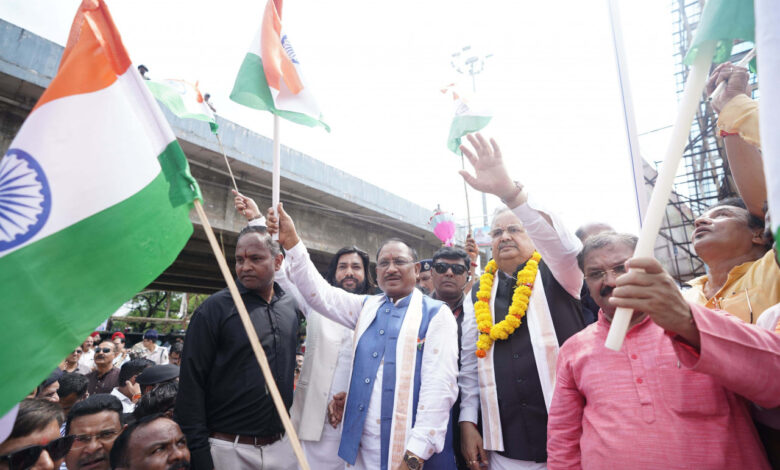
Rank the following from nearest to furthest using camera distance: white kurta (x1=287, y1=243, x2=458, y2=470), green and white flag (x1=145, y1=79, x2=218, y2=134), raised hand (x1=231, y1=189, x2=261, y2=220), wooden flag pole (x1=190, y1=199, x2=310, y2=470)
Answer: wooden flag pole (x1=190, y1=199, x2=310, y2=470) < white kurta (x1=287, y1=243, x2=458, y2=470) < raised hand (x1=231, y1=189, x2=261, y2=220) < green and white flag (x1=145, y1=79, x2=218, y2=134)

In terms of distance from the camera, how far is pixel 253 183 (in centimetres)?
873

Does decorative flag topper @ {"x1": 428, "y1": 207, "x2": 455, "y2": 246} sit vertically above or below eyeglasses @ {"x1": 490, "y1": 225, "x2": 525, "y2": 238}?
above

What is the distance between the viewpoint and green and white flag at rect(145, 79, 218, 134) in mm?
3322

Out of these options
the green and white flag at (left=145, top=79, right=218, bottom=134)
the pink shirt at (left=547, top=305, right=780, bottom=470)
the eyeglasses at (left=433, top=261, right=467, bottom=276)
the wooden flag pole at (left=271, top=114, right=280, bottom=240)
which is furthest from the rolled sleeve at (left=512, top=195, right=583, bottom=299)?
the green and white flag at (left=145, top=79, right=218, bottom=134)

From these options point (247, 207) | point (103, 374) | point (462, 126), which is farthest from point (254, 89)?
point (103, 374)

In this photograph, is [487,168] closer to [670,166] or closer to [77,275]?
[670,166]

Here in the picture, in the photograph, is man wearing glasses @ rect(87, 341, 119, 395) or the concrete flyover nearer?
the concrete flyover

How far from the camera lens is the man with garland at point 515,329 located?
230cm

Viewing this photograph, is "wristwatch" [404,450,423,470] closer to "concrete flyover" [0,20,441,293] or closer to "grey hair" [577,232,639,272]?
"grey hair" [577,232,639,272]

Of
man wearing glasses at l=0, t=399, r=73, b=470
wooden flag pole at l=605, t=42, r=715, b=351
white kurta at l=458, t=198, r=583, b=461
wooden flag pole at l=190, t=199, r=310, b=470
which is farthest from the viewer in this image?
white kurta at l=458, t=198, r=583, b=461

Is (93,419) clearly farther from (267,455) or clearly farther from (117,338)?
(117,338)

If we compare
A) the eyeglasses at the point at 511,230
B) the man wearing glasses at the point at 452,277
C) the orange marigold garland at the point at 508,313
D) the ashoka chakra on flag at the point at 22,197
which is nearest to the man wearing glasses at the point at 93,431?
the ashoka chakra on flag at the point at 22,197

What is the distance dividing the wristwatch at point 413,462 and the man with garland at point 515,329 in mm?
498

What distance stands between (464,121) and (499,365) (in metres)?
1.88
